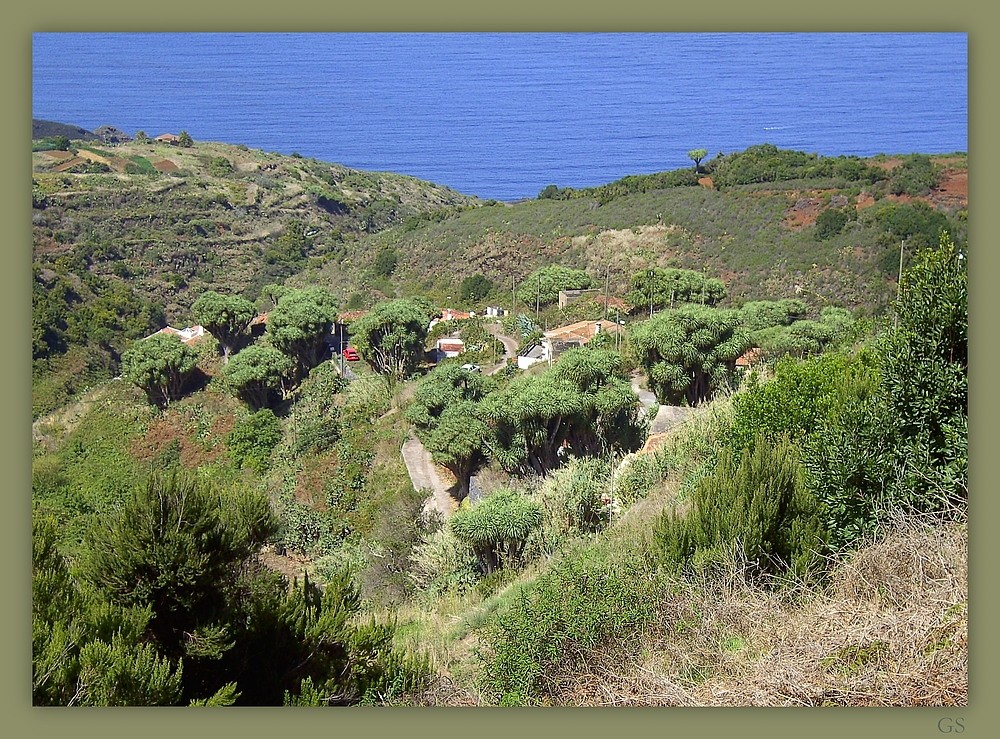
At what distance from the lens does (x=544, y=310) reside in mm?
23938

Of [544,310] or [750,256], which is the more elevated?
[750,256]

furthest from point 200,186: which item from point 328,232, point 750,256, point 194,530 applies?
point 194,530

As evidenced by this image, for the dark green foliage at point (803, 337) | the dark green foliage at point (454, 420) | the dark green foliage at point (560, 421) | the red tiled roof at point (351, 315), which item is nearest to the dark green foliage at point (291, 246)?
the red tiled roof at point (351, 315)

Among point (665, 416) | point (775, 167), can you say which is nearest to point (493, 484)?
point (665, 416)

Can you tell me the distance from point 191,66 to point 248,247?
69.2 feet

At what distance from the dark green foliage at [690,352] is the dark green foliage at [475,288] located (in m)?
12.9

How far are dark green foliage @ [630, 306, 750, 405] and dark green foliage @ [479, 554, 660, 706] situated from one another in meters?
9.41

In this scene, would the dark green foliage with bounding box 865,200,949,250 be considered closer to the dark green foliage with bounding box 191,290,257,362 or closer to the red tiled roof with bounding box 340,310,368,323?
the red tiled roof with bounding box 340,310,368,323

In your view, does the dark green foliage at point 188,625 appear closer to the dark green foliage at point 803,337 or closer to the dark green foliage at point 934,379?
the dark green foliage at point 934,379

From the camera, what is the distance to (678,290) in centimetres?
2167

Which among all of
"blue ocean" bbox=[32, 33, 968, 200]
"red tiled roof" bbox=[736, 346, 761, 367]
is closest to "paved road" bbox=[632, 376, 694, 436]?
"red tiled roof" bbox=[736, 346, 761, 367]

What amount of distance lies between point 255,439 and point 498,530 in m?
6.94

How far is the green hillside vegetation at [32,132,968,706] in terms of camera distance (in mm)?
4070
